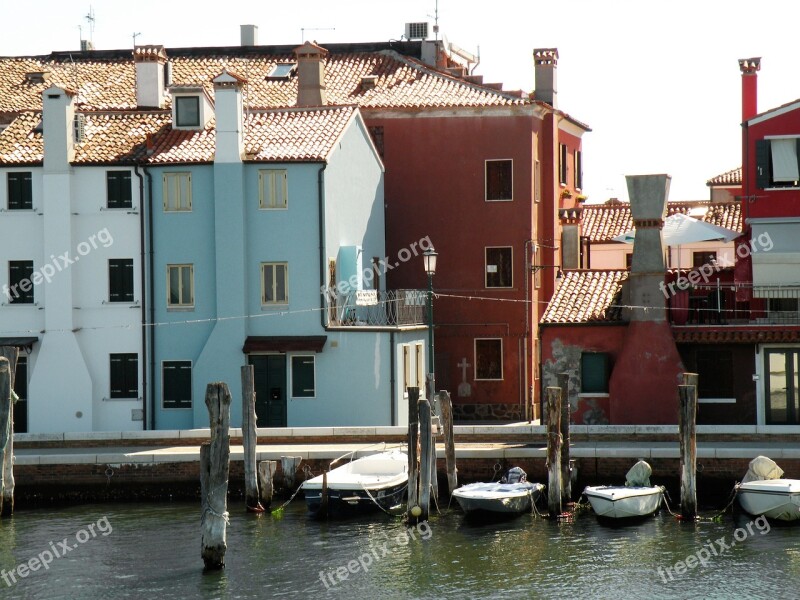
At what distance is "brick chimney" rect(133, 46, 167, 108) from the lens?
49.7 metres

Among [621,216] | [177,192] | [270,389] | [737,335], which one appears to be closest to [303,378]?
[270,389]

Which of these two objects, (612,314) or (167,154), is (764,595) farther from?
(167,154)

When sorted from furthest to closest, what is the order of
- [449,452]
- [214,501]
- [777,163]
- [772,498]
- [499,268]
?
[499,268] → [777,163] → [449,452] → [772,498] → [214,501]

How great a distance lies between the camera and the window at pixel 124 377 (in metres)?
44.8

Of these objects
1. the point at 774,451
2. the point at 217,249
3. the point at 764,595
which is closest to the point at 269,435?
the point at 217,249

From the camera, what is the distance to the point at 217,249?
44406 mm

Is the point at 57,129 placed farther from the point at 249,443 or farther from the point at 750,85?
the point at 750,85

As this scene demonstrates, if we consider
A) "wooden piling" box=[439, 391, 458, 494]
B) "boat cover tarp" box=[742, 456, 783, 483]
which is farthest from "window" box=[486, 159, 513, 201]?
"boat cover tarp" box=[742, 456, 783, 483]

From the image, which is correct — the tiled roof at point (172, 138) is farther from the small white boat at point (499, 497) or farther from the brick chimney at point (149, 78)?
the small white boat at point (499, 497)

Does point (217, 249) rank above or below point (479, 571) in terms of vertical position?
above

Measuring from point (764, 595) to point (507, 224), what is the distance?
24209 mm

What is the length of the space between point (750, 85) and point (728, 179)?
23.6 metres

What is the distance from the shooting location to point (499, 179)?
5025 centimetres

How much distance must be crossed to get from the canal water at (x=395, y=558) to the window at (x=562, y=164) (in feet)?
67.5
